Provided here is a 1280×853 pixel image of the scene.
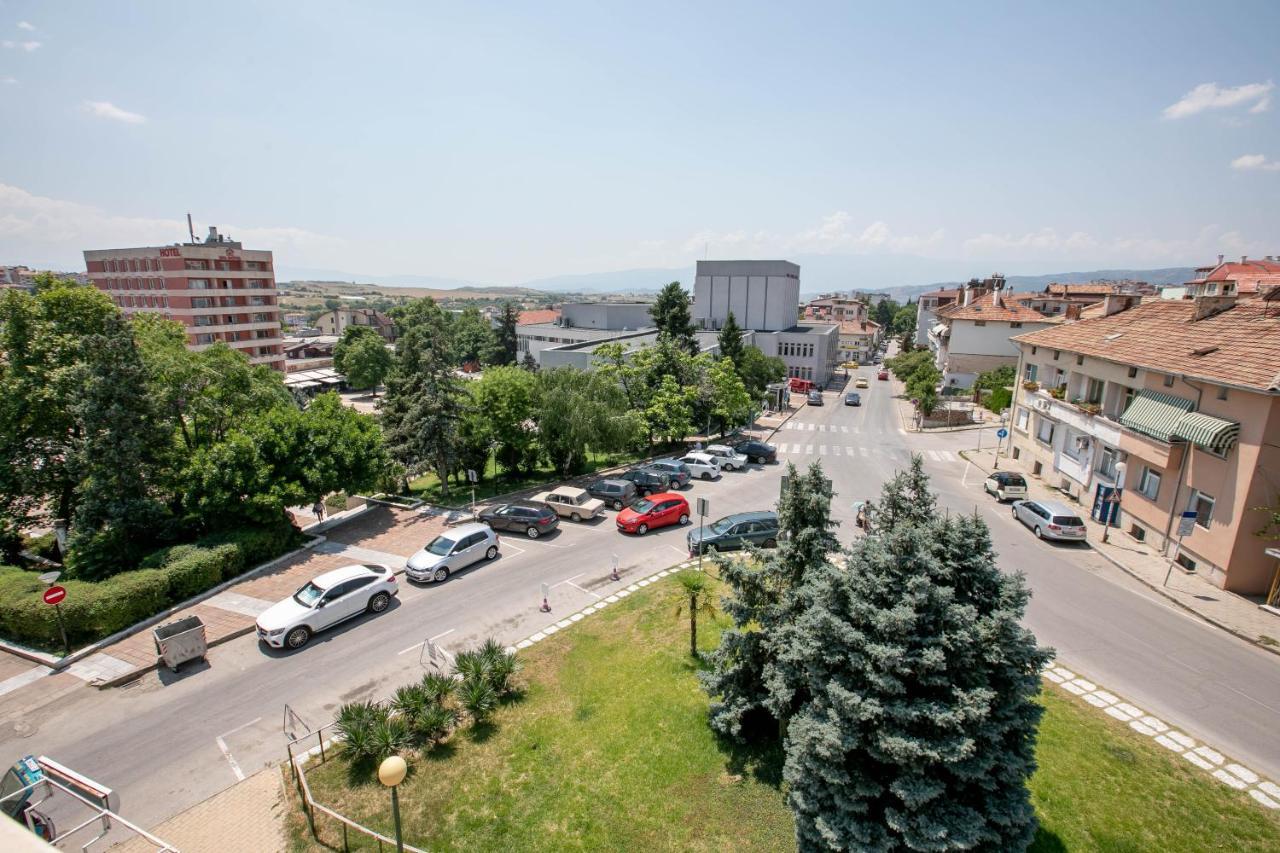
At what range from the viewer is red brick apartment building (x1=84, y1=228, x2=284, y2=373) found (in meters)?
60.9

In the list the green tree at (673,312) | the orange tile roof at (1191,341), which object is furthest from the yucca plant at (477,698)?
the green tree at (673,312)

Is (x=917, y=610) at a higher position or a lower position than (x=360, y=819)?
higher

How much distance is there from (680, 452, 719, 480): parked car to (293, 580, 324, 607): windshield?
19389 millimetres

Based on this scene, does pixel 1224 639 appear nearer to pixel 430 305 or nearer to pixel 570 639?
pixel 570 639

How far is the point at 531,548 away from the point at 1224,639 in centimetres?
2145

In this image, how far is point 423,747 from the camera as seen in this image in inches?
483

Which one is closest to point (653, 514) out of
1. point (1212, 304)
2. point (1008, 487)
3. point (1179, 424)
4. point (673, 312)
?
point (1008, 487)

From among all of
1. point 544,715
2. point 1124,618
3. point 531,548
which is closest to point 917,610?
point 544,715

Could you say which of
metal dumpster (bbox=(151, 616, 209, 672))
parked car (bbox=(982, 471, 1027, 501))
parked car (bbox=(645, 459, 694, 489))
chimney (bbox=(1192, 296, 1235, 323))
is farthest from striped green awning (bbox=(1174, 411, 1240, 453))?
metal dumpster (bbox=(151, 616, 209, 672))

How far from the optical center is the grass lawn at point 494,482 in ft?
98.0

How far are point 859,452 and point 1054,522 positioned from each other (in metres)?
16.6

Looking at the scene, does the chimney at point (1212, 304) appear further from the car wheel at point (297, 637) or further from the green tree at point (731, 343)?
the car wheel at point (297, 637)

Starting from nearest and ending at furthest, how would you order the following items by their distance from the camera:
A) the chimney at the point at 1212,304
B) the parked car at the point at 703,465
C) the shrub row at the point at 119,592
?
1. the shrub row at the point at 119,592
2. the chimney at the point at 1212,304
3. the parked car at the point at 703,465

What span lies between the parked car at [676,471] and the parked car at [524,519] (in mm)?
7192
